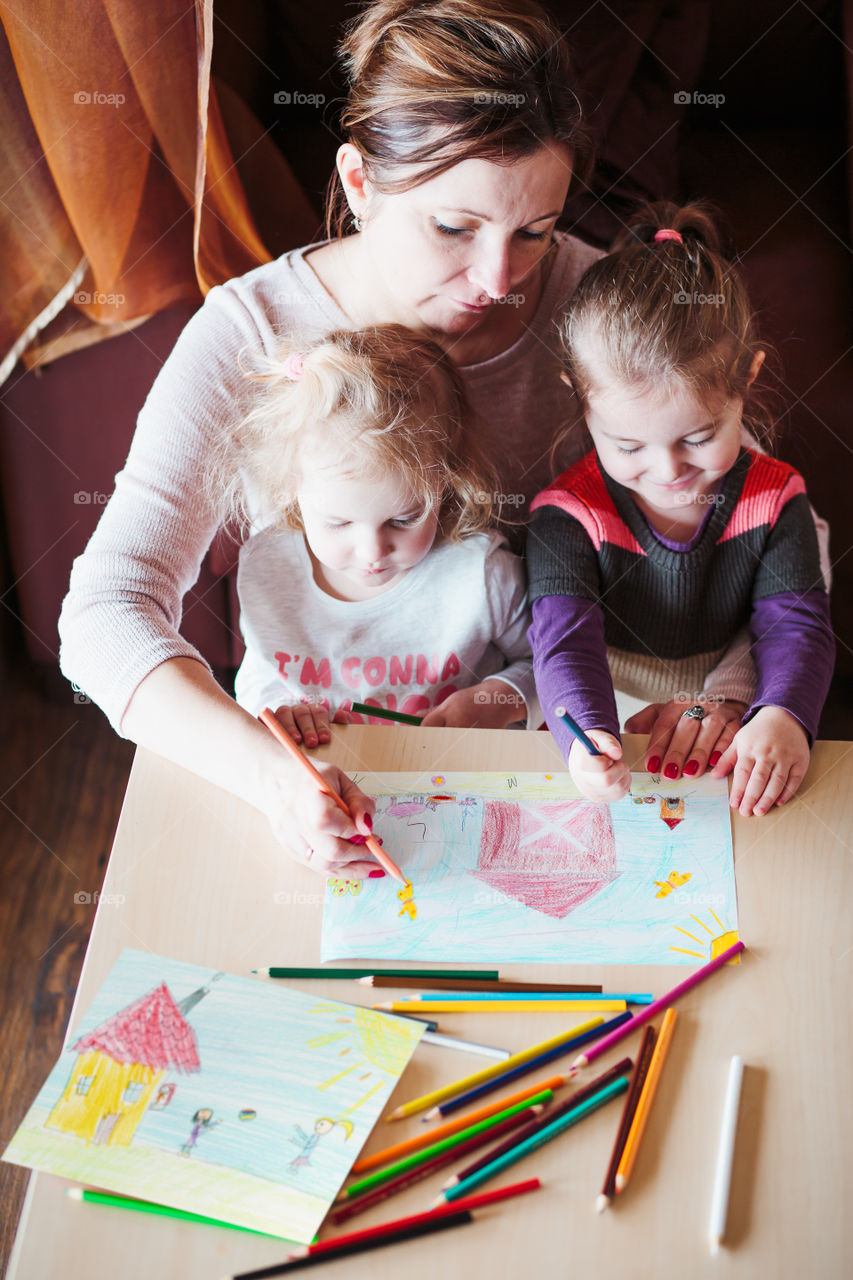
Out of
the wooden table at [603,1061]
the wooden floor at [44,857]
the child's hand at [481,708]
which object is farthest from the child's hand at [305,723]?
the wooden floor at [44,857]

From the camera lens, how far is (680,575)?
4.30 ft

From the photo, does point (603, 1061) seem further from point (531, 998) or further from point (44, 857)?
point (44, 857)

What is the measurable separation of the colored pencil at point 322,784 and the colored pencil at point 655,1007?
0.22 m

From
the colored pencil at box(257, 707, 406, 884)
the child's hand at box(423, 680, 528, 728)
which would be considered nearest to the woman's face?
the child's hand at box(423, 680, 528, 728)

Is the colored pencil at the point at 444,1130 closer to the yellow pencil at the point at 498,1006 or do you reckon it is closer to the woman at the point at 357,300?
the yellow pencil at the point at 498,1006

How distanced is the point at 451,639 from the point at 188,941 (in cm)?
58

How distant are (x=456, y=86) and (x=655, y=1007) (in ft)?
2.99

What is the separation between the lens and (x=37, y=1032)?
1.55m

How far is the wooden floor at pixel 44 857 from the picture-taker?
4.99 ft

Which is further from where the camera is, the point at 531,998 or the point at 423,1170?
the point at 531,998

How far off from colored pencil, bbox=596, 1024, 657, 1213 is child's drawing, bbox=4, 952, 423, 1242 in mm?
158

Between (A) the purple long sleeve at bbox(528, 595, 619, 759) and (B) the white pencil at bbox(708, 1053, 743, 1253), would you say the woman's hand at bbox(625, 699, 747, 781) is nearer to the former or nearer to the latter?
(A) the purple long sleeve at bbox(528, 595, 619, 759)

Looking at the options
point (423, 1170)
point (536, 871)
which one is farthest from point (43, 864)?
point (423, 1170)

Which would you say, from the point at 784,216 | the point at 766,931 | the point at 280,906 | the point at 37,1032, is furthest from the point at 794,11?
the point at 37,1032
